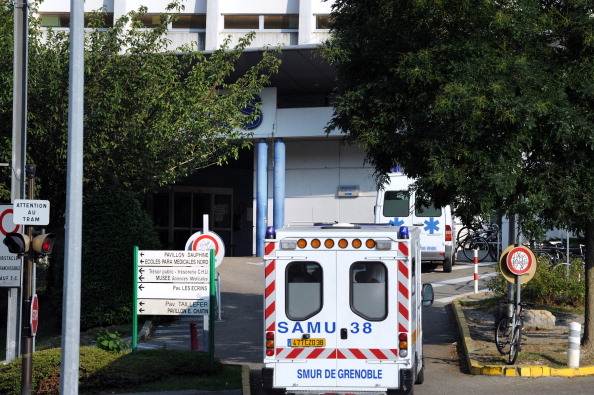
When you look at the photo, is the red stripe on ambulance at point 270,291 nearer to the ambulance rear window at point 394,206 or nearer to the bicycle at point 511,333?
the bicycle at point 511,333

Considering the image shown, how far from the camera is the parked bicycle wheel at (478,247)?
30002 millimetres

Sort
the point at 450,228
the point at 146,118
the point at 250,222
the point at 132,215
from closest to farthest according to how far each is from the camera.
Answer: the point at 132,215 < the point at 146,118 < the point at 450,228 < the point at 250,222

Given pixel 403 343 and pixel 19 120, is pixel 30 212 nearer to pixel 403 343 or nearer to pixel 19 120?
pixel 19 120

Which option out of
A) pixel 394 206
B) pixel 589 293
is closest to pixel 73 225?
pixel 589 293

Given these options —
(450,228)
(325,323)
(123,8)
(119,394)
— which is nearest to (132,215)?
(119,394)

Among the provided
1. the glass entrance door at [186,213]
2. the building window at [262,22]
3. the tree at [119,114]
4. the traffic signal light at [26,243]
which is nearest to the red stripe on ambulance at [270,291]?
the traffic signal light at [26,243]

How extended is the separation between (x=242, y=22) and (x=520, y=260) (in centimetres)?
2188

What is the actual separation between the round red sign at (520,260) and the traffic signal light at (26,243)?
7.17 meters

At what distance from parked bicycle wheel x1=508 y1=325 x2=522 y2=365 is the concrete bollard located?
741 mm

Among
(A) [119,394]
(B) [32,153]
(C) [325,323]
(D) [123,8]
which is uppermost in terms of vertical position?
(D) [123,8]

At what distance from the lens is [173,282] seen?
13.4m

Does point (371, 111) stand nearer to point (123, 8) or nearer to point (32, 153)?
point (32, 153)

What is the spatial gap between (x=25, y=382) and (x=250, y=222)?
29543 millimetres

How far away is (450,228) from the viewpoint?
24766mm
